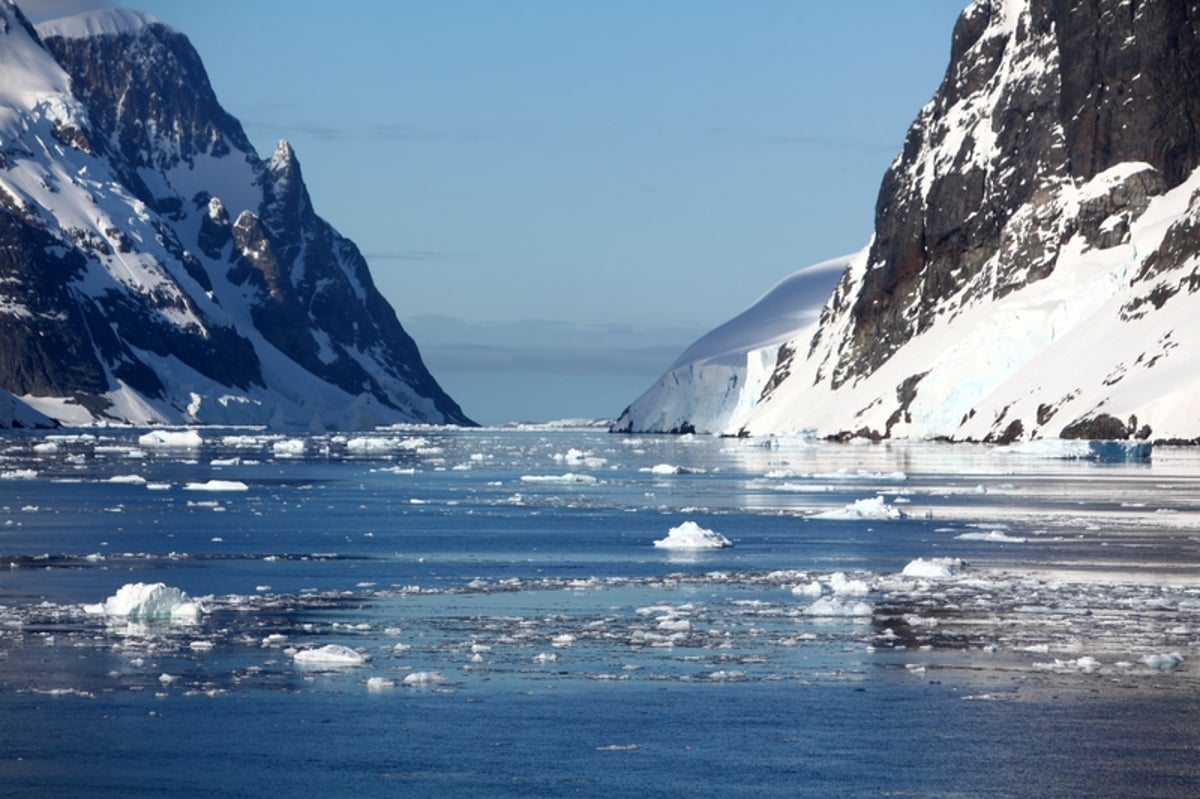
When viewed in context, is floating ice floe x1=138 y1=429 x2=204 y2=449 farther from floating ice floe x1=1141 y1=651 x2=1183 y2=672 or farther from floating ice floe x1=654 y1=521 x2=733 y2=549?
floating ice floe x1=1141 y1=651 x2=1183 y2=672

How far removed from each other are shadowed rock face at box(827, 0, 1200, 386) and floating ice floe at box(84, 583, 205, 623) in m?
112

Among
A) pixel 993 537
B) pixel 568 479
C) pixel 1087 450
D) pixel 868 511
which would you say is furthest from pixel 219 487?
pixel 1087 450

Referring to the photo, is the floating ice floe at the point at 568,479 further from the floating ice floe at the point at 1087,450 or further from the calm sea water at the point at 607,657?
the floating ice floe at the point at 1087,450

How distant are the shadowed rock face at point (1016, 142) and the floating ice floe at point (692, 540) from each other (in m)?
96.9

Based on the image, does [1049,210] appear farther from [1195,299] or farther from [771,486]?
[771,486]

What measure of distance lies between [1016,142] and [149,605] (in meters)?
127

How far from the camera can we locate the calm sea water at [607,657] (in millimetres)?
16422

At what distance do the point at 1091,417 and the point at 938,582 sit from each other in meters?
68.9

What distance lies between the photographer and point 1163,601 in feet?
89.6

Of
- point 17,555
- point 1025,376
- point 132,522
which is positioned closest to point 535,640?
point 17,555

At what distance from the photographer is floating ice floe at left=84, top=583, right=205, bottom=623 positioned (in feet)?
84.0

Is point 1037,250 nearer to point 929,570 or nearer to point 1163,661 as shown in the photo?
point 929,570

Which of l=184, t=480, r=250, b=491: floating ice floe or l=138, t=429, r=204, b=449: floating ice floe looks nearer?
l=184, t=480, r=250, b=491: floating ice floe

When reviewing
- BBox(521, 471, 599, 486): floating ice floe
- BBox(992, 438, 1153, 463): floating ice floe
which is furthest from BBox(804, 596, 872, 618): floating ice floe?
BBox(992, 438, 1153, 463): floating ice floe
